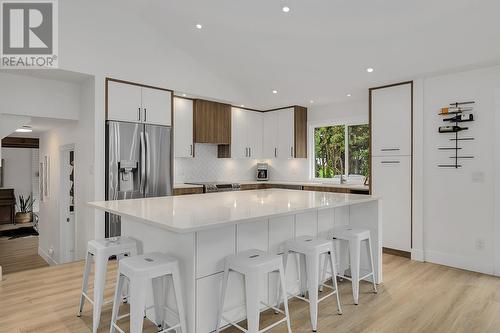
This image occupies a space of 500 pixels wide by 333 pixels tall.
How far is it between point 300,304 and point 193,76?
3.82m

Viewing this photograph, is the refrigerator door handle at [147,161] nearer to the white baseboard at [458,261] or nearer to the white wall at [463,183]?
the white wall at [463,183]

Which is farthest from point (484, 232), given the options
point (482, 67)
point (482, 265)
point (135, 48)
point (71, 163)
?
point (71, 163)

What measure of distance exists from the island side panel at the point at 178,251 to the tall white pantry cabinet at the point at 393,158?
3.34 meters

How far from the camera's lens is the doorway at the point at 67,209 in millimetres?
5328

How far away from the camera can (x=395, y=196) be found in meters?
4.52

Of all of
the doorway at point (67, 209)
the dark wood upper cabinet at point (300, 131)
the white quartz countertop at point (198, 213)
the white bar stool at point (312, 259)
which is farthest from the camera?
the dark wood upper cabinet at point (300, 131)

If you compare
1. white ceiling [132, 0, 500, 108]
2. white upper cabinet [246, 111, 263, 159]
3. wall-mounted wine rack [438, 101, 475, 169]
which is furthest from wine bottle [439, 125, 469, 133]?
white upper cabinet [246, 111, 263, 159]

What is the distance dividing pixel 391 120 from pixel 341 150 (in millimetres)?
1543

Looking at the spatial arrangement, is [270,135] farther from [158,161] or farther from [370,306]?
[370,306]

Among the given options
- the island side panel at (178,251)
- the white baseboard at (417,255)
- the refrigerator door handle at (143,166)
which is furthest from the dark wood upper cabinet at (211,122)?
the white baseboard at (417,255)

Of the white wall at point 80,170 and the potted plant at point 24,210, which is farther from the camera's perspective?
the potted plant at point 24,210

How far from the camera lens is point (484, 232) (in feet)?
12.6

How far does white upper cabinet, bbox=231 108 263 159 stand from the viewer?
20.5ft

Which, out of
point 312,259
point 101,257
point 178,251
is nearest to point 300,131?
point 312,259
